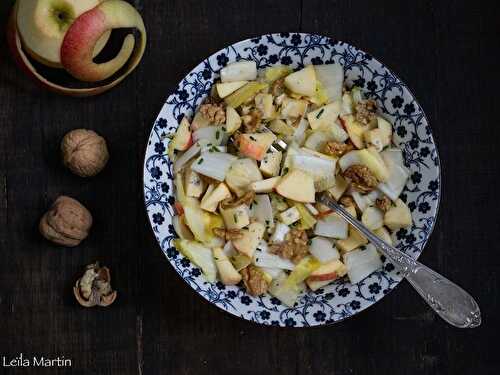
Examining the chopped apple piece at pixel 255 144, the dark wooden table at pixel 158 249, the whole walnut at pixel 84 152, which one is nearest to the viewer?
the chopped apple piece at pixel 255 144

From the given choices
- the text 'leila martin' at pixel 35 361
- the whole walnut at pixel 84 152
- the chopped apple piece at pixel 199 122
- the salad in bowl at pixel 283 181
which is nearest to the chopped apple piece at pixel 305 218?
the salad in bowl at pixel 283 181

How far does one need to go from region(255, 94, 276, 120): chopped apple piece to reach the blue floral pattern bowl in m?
0.11

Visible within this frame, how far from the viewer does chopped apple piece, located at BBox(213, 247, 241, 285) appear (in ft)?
5.60

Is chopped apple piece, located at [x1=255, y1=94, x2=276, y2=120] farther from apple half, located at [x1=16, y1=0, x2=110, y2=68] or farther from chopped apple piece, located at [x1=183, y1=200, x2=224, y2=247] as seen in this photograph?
apple half, located at [x1=16, y1=0, x2=110, y2=68]

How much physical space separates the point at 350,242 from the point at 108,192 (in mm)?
725

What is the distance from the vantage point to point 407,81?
6.39 feet

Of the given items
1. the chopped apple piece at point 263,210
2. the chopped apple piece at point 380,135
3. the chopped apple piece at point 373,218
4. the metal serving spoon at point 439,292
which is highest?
the chopped apple piece at point 380,135

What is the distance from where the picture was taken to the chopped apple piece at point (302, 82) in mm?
1723

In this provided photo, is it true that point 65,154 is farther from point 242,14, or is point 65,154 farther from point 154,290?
point 242,14

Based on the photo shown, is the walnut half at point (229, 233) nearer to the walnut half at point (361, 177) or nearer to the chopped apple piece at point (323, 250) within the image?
the chopped apple piece at point (323, 250)

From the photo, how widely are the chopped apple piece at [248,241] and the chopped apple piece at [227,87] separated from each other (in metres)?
0.36

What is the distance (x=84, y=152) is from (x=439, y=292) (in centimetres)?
102

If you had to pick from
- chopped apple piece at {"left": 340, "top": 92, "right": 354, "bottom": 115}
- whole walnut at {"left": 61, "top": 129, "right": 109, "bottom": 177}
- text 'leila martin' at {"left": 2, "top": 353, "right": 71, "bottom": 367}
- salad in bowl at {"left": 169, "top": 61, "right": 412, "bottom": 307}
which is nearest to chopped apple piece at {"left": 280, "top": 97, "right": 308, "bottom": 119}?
salad in bowl at {"left": 169, "top": 61, "right": 412, "bottom": 307}

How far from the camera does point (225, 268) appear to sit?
5.60ft
